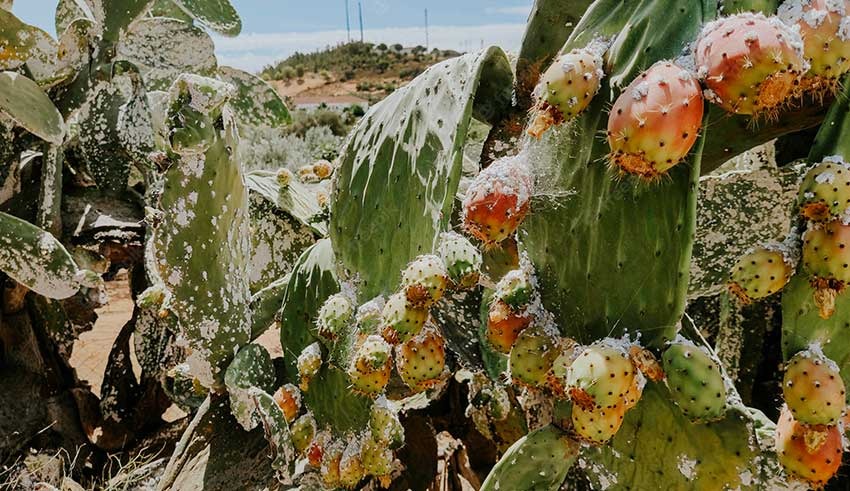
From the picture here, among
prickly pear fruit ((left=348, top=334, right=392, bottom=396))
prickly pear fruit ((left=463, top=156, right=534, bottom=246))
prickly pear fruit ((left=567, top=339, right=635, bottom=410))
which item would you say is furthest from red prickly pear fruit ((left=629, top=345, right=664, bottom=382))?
prickly pear fruit ((left=348, top=334, right=392, bottom=396))

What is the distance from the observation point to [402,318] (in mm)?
1453

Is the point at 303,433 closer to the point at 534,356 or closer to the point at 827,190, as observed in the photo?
the point at 534,356

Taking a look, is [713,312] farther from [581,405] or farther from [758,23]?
[758,23]

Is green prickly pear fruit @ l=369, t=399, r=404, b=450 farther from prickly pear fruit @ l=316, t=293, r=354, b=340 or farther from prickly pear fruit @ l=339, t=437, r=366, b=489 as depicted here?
prickly pear fruit @ l=316, t=293, r=354, b=340

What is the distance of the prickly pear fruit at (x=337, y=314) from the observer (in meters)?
1.77

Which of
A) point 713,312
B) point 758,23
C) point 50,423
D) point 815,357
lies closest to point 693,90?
point 758,23

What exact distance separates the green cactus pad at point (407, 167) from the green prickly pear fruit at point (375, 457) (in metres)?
0.46

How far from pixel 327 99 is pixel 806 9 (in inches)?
1095

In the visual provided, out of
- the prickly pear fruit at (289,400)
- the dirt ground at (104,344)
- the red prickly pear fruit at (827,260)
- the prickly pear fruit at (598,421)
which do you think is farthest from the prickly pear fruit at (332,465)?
the dirt ground at (104,344)

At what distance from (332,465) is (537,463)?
776 millimetres

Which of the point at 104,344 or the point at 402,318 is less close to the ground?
the point at 402,318

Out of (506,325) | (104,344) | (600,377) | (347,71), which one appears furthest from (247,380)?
(347,71)

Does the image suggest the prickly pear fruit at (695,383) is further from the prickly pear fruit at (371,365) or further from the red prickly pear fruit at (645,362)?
the prickly pear fruit at (371,365)

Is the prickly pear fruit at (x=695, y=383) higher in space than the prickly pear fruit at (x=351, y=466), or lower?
higher
